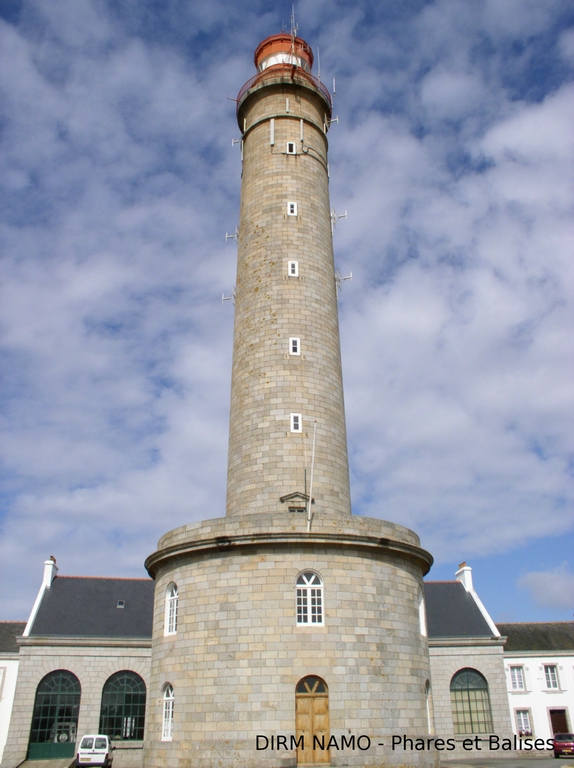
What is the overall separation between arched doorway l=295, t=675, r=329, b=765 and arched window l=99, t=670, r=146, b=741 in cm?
1667

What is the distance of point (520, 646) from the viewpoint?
3334 centimetres

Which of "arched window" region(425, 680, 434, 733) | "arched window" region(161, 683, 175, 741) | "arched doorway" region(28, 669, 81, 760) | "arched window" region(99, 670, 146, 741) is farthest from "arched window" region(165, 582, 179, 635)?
"arched doorway" region(28, 669, 81, 760)

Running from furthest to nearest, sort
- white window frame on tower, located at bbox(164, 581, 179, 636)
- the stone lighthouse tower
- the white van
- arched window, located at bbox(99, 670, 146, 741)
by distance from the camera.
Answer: arched window, located at bbox(99, 670, 146, 741), the white van, white window frame on tower, located at bbox(164, 581, 179, 636), the stone lighthouse tower

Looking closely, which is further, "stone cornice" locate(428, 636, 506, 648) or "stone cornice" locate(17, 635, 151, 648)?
"stone cornice" locate(428, 636, 506, 648)

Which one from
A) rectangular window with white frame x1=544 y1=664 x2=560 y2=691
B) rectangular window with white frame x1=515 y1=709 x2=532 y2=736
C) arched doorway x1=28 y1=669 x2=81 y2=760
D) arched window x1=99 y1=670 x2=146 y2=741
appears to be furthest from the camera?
rectangular window with white frame x1=544 y1=664 x2=560 y2=691

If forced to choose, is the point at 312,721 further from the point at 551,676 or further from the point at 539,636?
the point at 539,636

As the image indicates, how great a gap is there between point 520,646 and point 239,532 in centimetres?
2433

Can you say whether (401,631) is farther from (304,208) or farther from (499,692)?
(499,692)

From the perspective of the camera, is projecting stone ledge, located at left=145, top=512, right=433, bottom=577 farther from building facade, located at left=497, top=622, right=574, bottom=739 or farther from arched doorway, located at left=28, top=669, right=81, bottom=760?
building facade, located at left=497, top=622, right=574, bottom=739

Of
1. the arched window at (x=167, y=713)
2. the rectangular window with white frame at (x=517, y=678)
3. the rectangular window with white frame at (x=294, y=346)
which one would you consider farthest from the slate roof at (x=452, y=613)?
the arched window at (x=167, y=713)

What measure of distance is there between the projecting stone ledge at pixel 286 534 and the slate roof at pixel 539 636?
69.7 feet

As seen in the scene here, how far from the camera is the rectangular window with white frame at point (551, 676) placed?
1277 inches

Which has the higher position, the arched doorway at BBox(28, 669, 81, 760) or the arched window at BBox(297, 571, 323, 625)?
the arched window at BBox(297, 571, 323, 625)

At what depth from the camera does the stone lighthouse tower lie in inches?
557
